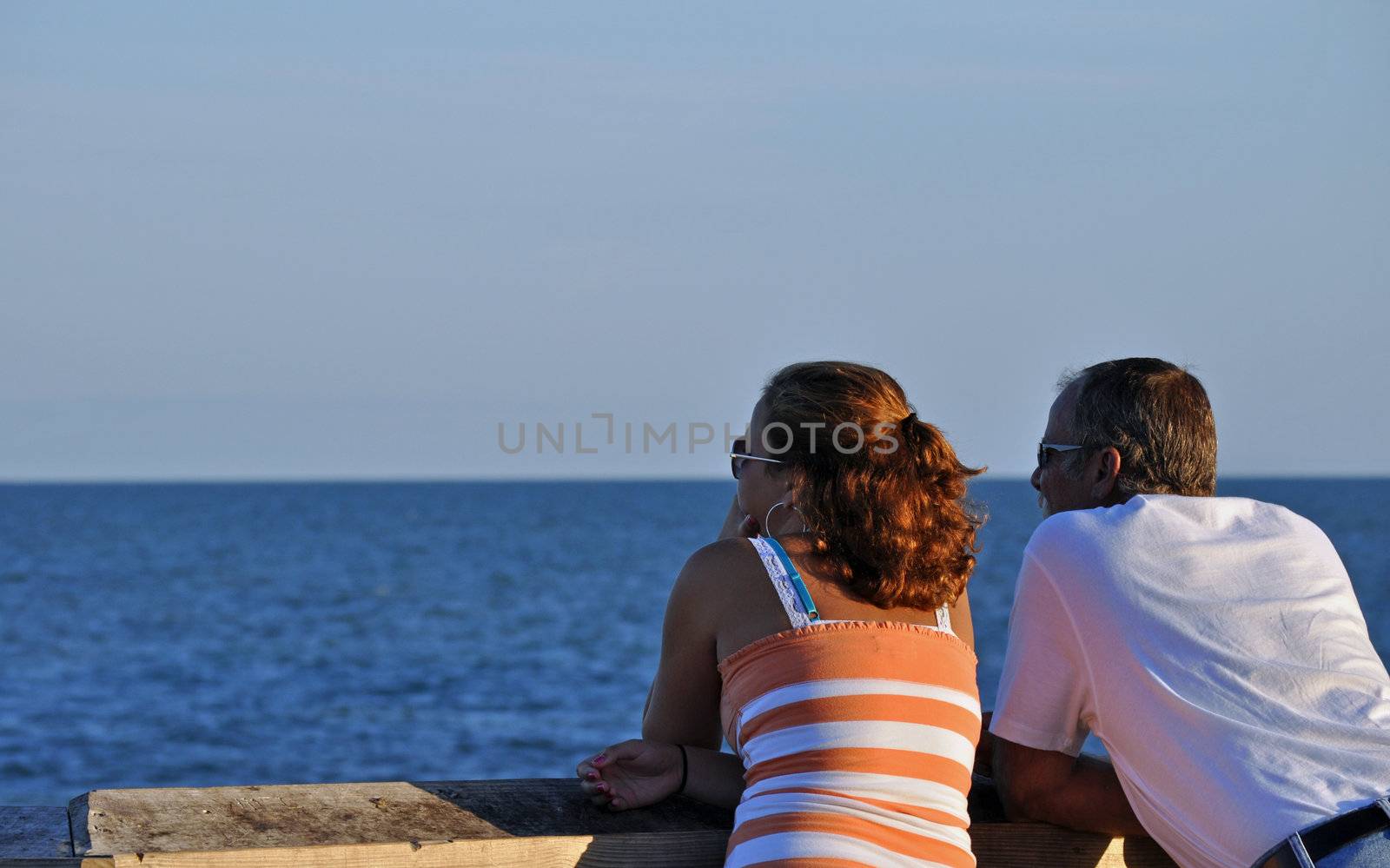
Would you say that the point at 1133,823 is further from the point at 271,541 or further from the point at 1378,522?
the point at 1378,522

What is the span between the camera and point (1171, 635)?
2.32 metres

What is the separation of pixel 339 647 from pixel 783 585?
26.3 m

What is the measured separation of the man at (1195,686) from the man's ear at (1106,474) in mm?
137

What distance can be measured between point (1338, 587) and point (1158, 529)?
360 mm

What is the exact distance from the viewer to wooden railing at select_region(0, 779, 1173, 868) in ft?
5.94

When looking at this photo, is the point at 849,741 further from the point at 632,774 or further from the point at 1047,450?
the point at 1047,450

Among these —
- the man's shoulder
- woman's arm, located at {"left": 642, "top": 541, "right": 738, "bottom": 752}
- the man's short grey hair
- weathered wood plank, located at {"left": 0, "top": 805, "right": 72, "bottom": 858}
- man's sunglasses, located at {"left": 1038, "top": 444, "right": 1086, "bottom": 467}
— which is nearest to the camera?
weathered wood plank, located at {"left": 0, "top": 805, "right": 72, "bottom": 858}

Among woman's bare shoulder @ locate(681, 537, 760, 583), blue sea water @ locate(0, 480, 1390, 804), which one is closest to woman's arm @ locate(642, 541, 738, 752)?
woman's bare shoulder @ locate(681, 537, 760, 583)

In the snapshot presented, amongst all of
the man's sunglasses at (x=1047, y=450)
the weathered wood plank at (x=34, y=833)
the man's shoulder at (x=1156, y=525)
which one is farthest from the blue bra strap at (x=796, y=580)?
the weathered wood plank at (x=34, y=833)

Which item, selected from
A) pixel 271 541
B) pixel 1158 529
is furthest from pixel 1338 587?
pixel 271 541

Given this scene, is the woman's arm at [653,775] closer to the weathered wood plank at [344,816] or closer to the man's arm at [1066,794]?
the weathered wood plank at [344,816]

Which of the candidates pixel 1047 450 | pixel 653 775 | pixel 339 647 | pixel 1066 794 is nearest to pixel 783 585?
pixel 653 775

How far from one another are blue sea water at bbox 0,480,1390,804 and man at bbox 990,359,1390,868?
0.32m

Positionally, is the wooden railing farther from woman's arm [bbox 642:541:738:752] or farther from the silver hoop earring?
the silver hoop earring
